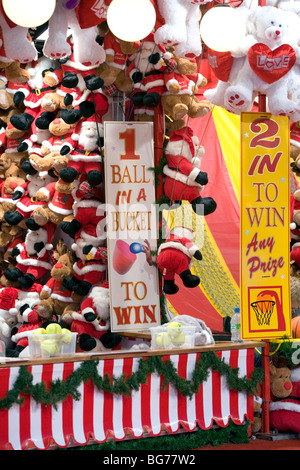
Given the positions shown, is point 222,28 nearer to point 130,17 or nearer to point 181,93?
point 130,17

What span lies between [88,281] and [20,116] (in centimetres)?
169

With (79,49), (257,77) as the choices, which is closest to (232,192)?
(257,77)

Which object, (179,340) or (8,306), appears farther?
(8,306)

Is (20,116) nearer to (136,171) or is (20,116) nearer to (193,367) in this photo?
(136,171)

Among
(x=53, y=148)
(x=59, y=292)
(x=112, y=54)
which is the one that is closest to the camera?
(x=112, y=54)

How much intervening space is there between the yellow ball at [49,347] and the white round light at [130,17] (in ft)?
6.52

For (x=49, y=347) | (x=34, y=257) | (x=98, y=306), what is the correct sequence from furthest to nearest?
(x=34, y=257), (x=98, y=306), (x=49, y=347)

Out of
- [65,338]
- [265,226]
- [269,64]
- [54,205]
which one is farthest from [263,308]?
[54,205]

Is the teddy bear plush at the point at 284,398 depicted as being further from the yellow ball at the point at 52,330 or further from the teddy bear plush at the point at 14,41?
the teddy bear plush at the point at 14,41

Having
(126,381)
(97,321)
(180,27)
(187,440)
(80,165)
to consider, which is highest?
(180,27)

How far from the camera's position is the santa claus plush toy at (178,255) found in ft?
18.6

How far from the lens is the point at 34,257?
6.72 metres

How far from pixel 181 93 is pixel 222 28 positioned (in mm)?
934

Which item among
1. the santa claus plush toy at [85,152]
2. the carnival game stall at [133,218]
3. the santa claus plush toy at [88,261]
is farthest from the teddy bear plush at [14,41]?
the santa claus plush toy at [88,261]
